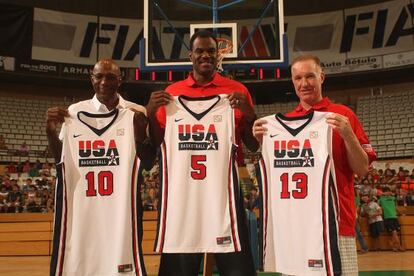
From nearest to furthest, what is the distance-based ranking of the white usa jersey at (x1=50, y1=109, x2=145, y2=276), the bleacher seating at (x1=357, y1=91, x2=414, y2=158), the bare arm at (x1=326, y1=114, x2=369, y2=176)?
the bare arm at (x1=326, y1=114, x2=369, y2=176)
the white usa jersey at (x1=50, y1=109, x2=145, y2=276)
the bleacher seating at (x1=357, y1=91, x2=414, y2=158)

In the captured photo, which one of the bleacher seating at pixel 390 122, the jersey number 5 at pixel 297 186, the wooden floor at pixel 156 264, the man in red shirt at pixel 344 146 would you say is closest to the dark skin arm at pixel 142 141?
the jersey number 5 at pixel 297 186

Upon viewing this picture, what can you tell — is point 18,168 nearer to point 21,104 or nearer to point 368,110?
point 21,104

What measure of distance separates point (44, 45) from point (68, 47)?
968mm

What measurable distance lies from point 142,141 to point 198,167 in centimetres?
46

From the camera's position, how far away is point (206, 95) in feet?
11.4

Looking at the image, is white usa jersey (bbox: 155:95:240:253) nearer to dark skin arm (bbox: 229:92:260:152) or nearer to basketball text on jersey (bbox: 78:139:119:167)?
dark skin arm (bbox: 229:92:260:152)

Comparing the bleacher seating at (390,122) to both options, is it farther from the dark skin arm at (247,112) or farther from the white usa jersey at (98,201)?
the white usa jersey at (98,201)

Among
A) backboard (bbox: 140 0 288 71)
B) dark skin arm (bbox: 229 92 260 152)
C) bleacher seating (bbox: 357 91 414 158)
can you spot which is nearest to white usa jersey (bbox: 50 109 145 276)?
dark skin arm (bbox: 229 92 260 152)

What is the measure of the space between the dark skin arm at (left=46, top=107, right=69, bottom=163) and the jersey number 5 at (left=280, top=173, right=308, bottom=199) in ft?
5.54

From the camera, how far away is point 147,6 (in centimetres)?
→ 839

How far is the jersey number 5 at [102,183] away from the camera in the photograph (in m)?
3.38

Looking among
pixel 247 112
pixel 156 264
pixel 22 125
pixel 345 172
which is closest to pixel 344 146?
pixel 345 172

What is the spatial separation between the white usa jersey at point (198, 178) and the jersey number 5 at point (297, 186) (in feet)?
1.13

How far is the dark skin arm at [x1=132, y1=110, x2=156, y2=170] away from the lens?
134 inches
